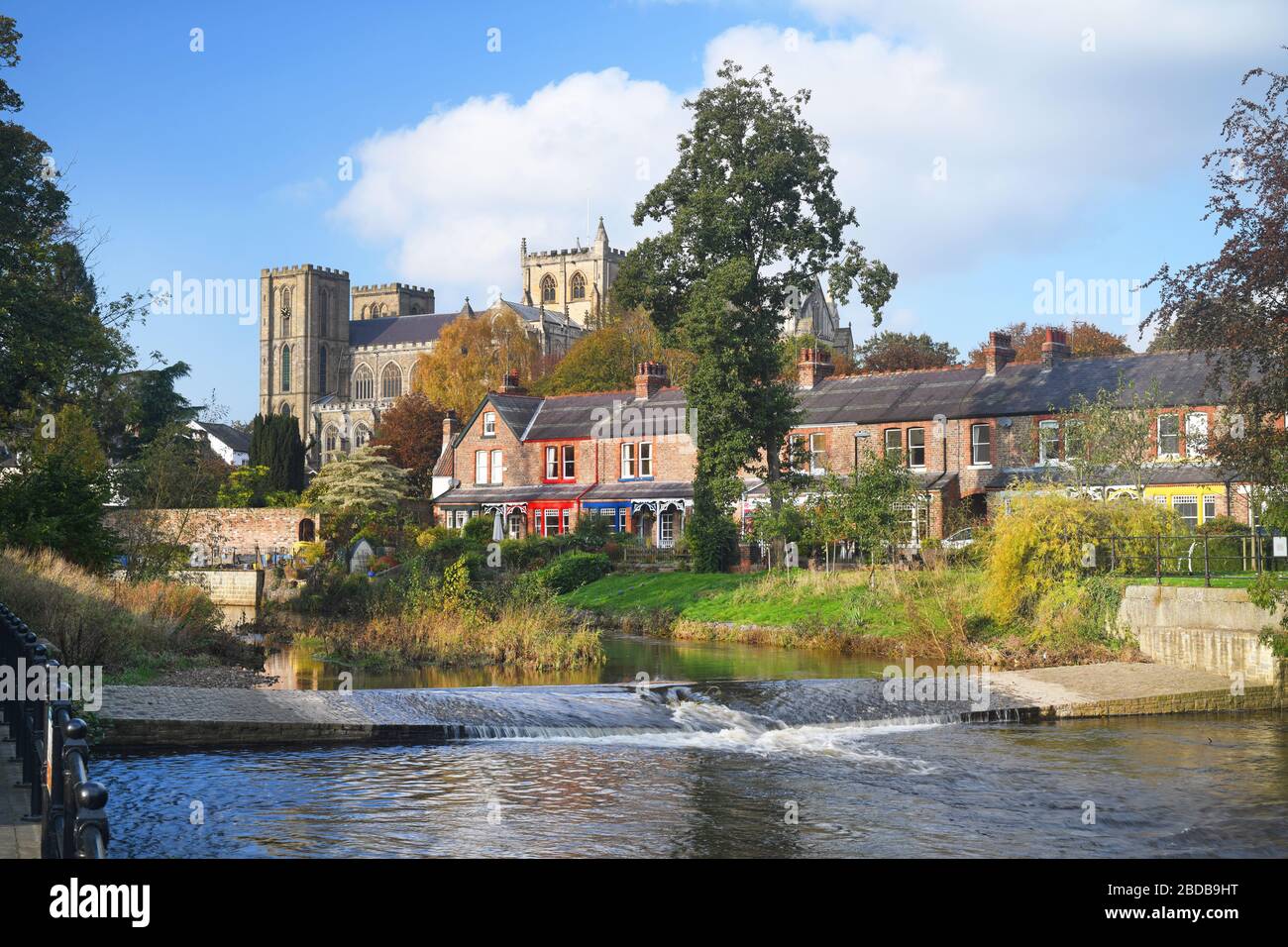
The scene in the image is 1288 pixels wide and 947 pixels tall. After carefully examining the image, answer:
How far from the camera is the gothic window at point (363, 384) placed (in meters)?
142

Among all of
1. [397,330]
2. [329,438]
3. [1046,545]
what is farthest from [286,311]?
[1046,545]

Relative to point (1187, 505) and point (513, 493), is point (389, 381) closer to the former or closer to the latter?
point (513, 493)

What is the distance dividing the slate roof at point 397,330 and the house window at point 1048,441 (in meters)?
99.4

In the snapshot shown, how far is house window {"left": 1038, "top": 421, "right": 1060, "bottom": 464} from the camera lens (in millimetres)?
43009

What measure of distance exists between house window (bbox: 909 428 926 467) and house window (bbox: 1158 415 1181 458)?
340 inches

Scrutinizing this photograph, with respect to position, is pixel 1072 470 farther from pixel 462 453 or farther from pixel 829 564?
pixel 462 453

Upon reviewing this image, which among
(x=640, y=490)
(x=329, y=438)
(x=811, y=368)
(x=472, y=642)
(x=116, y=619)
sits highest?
(x=329, y=438)

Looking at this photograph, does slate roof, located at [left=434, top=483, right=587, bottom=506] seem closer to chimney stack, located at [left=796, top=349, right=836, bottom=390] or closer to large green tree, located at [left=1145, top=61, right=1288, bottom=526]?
chimney stack, located at [left=796, top=349, right=836, bottom=390]

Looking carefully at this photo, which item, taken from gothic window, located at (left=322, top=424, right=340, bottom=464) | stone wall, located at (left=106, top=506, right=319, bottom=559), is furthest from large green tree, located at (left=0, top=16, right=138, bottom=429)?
gothic window, located at (left=322, top=424, right=340, bottom=464)

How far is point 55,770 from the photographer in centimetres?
780

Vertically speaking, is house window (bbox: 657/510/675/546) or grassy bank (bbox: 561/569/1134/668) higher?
house window (bbox: 657/510/675/546)

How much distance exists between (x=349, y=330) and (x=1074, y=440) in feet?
392

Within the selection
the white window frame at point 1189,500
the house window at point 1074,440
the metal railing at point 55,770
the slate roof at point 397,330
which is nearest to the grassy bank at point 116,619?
the metal railing at point 55,770
